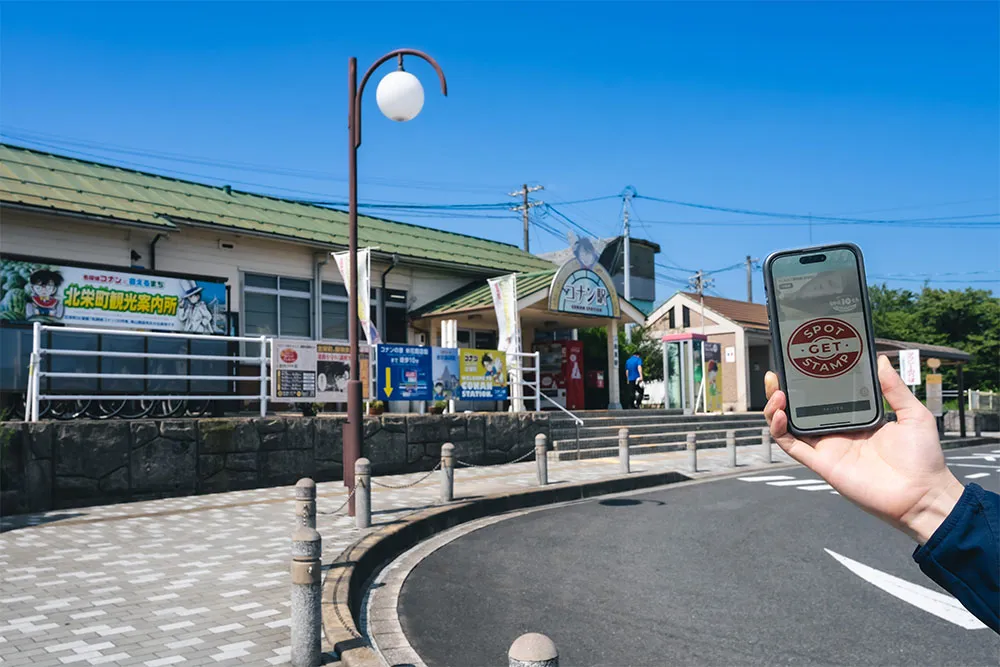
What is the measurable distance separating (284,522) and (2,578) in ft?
11.0

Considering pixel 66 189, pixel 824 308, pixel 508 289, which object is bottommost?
pixel 824 308

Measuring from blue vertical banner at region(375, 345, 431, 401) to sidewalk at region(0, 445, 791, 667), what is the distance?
3.38 m

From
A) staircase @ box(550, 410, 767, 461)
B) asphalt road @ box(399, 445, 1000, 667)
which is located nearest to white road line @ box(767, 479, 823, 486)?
asphalt road @ box(399, 445, 1000, 667)

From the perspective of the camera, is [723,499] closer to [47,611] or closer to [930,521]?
[47,611]

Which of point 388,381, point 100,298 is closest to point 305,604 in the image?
point 100,298

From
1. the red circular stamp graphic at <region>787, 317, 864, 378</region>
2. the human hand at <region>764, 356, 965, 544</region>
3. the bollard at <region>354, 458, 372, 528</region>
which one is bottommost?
the bollard at <region>354, 458, 372, 528</region>

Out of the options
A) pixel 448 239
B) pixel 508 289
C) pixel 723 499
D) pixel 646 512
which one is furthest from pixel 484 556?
pixel 448 239

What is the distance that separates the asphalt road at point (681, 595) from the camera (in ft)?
18.1

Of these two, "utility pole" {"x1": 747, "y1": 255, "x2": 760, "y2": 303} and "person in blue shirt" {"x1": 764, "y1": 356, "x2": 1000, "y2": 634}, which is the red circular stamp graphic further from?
"utility pole" {"x1": 747, "y1": 255, "x2": 760, "y2": 303}

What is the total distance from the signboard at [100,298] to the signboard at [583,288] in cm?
983

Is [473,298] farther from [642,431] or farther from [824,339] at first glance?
[824,339]

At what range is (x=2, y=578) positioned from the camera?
706cm

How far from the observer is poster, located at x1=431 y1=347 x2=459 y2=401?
1664 cm

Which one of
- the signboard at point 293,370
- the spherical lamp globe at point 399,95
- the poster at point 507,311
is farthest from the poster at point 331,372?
the spherical lamp globe at point 399,95
